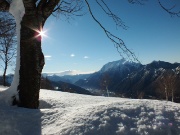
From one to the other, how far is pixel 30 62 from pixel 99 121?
2909 millimetres

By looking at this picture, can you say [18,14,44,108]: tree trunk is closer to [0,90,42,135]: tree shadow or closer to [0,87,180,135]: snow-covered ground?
[0,90,42,135]: tree shadow

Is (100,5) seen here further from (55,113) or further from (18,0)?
(55,113)

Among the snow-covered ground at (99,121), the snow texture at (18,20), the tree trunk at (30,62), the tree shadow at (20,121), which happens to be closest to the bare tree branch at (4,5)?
the snow texture at (18,20)

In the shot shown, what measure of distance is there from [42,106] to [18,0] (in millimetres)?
3188

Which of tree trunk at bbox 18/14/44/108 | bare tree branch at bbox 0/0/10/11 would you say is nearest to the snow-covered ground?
tree trunk at bbox 18/14/44/108

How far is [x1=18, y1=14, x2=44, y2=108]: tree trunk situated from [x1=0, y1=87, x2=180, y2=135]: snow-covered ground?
895 millimetres

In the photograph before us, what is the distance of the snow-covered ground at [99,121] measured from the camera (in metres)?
3.83

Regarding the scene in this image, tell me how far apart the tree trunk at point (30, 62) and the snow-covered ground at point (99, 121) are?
90cm

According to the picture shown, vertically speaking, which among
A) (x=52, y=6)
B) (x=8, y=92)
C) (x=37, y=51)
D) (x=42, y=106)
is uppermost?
(x=52, y=6)

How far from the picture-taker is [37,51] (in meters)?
6.33

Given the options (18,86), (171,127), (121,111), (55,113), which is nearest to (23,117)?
(55,113)

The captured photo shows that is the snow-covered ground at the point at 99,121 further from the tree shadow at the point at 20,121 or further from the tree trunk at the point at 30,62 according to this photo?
the tree trunk at the point at 30,62

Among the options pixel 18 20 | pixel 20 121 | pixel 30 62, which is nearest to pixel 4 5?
pixel 18 20

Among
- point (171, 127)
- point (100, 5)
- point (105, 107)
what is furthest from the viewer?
point (100, 5)
